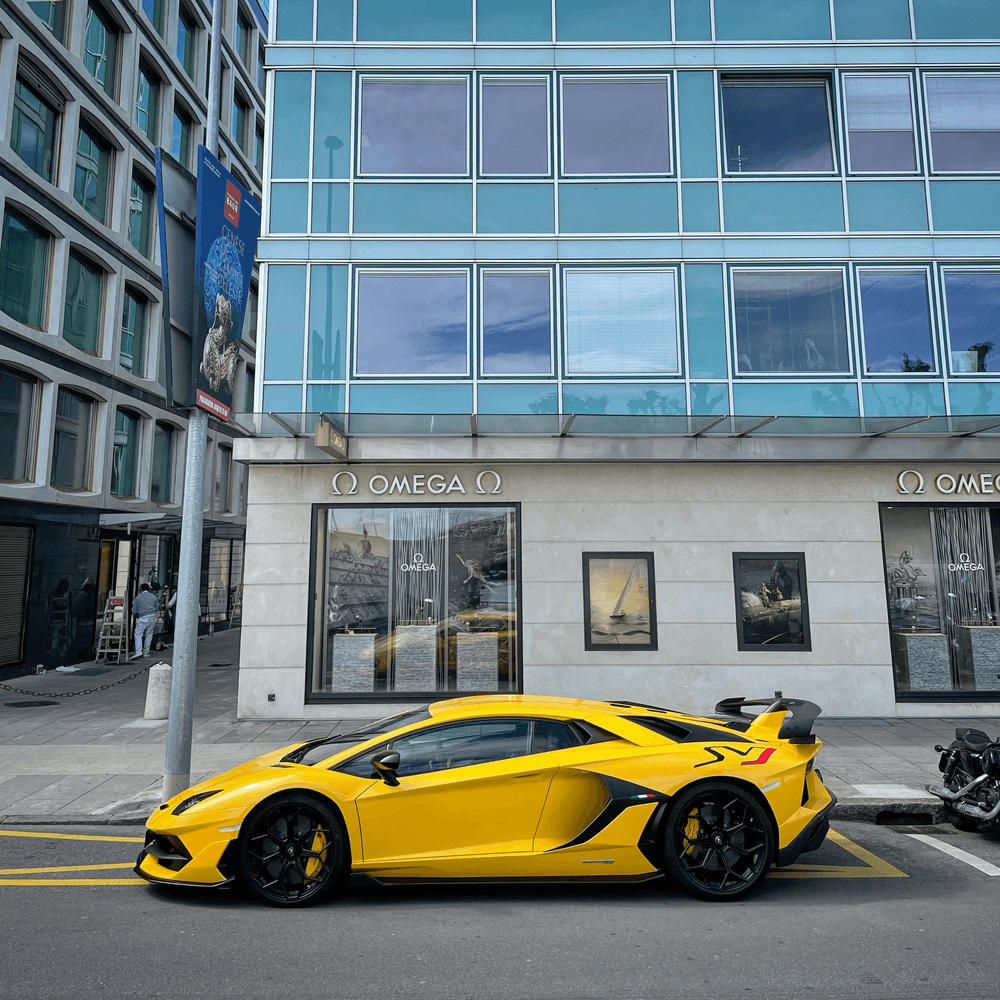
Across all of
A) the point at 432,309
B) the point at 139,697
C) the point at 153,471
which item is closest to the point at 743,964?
the point at 432,309

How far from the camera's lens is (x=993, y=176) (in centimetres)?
1220

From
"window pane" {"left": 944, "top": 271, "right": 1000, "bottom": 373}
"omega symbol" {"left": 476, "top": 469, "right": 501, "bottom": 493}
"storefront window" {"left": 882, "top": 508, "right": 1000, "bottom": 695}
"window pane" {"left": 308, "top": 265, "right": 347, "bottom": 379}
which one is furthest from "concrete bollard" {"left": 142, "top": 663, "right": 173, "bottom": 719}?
"window pane" {"left": 944, "top": 271, "right": 1000, "bottom": 373}

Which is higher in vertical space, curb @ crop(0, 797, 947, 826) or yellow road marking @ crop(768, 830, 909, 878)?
curb @ crop(0, 797, 947, 826)

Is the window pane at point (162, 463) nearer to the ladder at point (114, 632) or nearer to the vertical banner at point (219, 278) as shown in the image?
the ladder at point (114, 632)

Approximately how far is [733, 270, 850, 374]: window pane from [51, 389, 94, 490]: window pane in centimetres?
1479

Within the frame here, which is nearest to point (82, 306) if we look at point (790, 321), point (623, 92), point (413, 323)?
point (413, 323)

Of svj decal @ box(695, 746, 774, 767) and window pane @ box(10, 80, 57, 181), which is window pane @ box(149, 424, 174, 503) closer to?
window pane @ box(10, 80, 57, 181)

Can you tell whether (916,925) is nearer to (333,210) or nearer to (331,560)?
(331,560)

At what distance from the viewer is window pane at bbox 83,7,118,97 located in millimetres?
18700

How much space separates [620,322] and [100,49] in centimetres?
1656

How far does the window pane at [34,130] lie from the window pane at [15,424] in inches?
186

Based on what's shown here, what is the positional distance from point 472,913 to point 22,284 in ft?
55.4

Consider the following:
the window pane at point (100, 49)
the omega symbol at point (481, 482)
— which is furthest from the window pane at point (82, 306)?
the omega symbol at point (481, 482)

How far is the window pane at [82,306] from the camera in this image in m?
18.0
